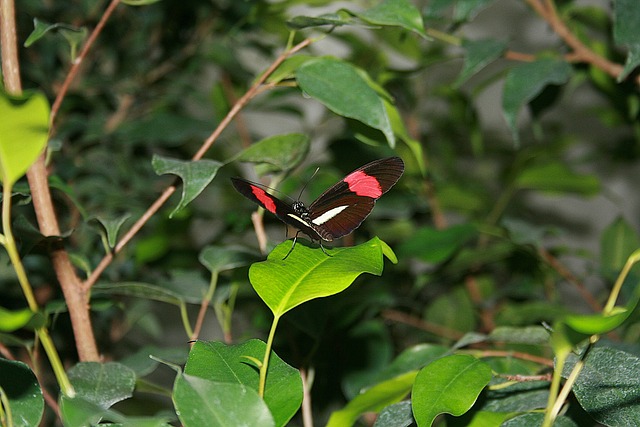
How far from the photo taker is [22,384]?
1.41 ft

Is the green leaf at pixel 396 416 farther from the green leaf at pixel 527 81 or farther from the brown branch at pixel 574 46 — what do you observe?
the brown branch at pixel 574 46

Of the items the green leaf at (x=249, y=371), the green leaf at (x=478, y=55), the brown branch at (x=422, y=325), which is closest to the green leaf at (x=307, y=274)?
the green leaf at (x=249, y=371)

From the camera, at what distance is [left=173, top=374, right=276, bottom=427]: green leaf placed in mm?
338

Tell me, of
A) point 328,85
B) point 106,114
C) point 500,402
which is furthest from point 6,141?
point 106,114

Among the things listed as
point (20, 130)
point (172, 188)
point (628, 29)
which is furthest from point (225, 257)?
point (628, 29)

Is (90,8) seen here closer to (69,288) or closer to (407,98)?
(407,98)

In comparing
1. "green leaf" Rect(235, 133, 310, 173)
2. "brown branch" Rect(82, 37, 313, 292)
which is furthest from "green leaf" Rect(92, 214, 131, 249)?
"green leaf" Rect(235, 133, 310, 173)

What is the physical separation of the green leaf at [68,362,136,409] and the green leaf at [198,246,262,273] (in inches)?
6.0

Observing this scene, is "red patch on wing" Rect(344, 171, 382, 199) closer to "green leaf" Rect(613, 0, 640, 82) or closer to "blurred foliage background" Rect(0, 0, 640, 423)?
"blurred foliage background" Rect(0, 0, 640, 423)

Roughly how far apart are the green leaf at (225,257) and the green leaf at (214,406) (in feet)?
0.96

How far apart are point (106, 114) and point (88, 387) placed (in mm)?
785

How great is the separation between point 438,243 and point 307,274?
0.50 metres

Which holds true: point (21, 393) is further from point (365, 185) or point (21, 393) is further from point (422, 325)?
point (422, 325)

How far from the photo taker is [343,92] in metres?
0.53
